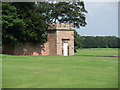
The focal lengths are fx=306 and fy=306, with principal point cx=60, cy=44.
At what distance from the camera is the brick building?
36.3 m

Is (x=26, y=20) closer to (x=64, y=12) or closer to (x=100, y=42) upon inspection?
(x=64, y=12)

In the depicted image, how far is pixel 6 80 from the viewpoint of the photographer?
10.5 meters

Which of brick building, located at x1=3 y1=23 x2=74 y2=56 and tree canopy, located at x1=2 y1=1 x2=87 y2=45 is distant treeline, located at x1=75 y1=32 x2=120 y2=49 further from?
brick building, located at x1=3 y1=23 x2=74 y2=56

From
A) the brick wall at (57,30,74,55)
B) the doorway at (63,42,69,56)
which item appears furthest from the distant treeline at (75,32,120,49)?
the doorway at (63,42,69,56)

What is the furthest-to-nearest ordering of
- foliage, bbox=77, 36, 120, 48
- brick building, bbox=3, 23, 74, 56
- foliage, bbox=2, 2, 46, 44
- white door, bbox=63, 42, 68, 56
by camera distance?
foliage, bbox=77, 36, 120, 48 < white door, bbox=63, 42, 68, 56 < brick building, bbox=3, 23, 74, 56 < foliage, bbox=2, 2, 46, 44

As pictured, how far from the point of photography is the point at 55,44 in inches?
1451

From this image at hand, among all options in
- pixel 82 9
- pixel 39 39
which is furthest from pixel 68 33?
pixel 82 9

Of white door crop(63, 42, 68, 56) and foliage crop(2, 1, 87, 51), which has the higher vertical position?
foliage crop(2, 1, 87, 51)

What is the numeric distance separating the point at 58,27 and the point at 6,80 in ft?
87.8

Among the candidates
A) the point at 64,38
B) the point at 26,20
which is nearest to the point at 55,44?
the point at 64,38

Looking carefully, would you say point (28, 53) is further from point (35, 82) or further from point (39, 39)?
point (35, 82)

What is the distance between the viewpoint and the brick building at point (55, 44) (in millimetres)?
36306

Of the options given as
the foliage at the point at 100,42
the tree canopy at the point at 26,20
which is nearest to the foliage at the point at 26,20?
the tree canopy at the point at 26,20

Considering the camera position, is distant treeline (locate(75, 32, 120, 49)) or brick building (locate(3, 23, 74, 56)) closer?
brick building (locate(3, 23, 74, 56))
